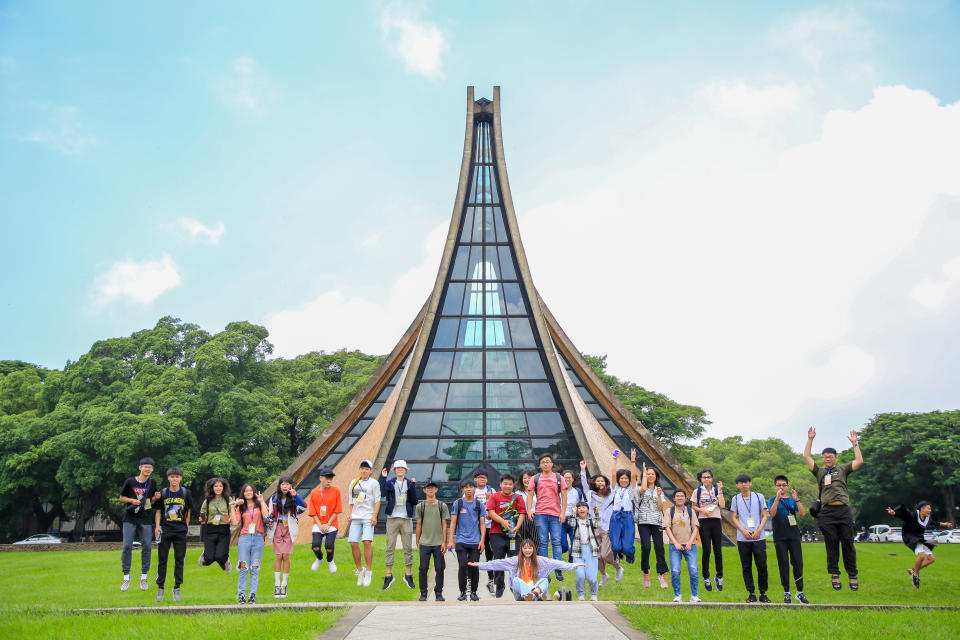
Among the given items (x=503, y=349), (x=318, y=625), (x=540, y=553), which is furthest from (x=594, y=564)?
(x=503, y=349)

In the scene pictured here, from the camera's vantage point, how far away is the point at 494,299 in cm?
2238

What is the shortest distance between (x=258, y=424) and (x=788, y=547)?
25224 mm

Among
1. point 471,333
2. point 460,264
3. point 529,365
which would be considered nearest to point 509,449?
point 529,365

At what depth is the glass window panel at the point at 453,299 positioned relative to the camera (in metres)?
22.2

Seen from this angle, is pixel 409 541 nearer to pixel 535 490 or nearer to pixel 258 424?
pixel 535 490

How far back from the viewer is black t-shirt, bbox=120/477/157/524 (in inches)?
339

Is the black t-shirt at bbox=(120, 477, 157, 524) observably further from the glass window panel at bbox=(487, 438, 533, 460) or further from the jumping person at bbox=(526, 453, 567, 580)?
the glass window panel at bbox=(487, 438, 533, 460)

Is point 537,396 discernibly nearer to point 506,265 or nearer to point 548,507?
point 506,265

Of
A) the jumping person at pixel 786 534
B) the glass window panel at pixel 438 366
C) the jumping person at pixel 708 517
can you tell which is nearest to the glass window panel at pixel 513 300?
the glass window panel at pixel 438 366

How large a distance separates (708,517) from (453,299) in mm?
13897

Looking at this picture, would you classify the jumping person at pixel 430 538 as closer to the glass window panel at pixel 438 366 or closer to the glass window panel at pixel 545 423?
the glass window panel at pixel 545 423

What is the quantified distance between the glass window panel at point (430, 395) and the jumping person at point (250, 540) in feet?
39.1

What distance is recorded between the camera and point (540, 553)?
28.3ft

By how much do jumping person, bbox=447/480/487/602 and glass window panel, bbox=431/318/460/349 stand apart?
43.3 feet
